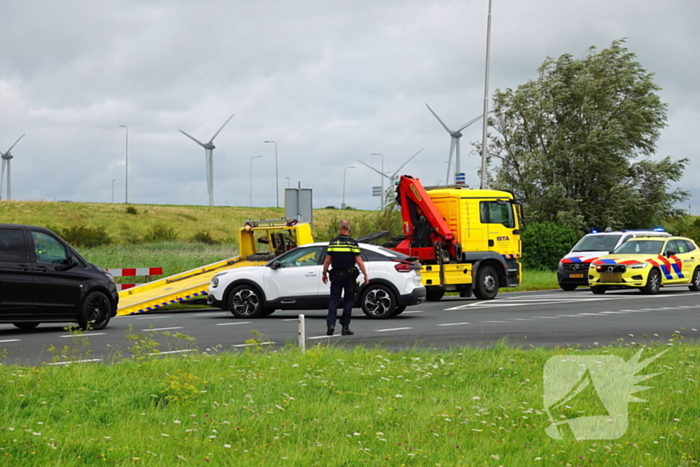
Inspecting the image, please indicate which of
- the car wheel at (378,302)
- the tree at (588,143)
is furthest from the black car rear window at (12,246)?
the tree at (588,143)

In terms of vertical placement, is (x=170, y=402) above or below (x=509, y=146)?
below

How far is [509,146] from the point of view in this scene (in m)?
52.2

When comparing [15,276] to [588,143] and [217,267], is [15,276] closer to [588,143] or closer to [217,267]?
[217,267]

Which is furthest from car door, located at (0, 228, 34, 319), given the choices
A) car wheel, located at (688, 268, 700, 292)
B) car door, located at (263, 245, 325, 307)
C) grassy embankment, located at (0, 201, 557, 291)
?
grassy embankment, located at (0, 201, 557, 291)

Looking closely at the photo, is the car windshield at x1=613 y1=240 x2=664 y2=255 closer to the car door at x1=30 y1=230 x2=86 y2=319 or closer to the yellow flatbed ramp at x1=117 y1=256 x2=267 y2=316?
the yellow flatbed ramp at x1=117 y1=256 x2=267 y2=316

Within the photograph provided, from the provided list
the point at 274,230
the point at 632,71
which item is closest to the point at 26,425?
the point at 274,230

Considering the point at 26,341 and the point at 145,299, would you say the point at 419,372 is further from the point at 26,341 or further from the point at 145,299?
the point at 145,299

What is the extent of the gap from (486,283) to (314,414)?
17878 mm

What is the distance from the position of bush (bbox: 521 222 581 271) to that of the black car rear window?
91.0 ft

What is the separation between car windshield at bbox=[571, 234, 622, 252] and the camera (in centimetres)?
3014

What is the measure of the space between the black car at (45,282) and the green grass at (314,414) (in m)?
5.68

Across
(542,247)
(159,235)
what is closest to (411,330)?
(542,247)

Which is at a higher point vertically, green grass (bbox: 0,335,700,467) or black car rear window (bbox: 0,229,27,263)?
black car rear window (bbox: 0,229,27,263)

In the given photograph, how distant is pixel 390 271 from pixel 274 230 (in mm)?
6570
